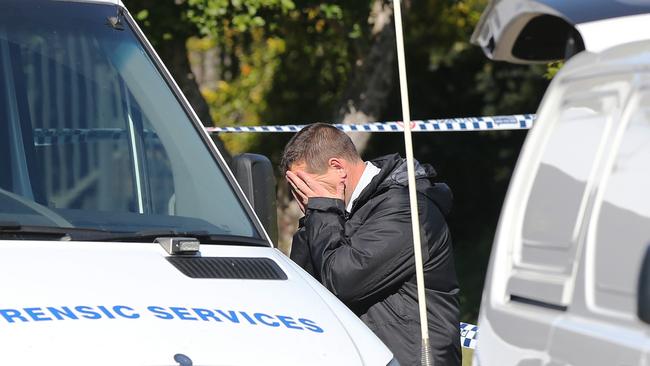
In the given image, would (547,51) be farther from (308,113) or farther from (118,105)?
(308,113)

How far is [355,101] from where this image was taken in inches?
508

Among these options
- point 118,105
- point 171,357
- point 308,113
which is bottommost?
point 308,113

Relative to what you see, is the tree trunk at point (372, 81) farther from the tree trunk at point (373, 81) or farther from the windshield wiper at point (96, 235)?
the windshield wiper at point (96, 235)

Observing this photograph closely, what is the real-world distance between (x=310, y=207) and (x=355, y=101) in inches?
298

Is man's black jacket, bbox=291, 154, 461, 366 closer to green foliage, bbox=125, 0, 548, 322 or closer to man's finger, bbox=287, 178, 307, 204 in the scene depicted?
man's finger, bbox=287, 178, 307, 204

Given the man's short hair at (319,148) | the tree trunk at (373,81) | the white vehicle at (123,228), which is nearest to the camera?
the white vehicle at (123,228)

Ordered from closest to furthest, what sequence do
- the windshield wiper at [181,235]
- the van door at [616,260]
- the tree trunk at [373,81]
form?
1. the van door at [616,260]
2. the windshield wiper at [181,235]
3. the tree trunk at [373,81]

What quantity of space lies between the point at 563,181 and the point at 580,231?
7.9 inches

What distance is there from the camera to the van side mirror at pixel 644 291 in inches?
117

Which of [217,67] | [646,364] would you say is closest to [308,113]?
[217,67]

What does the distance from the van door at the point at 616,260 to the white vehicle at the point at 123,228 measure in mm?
705

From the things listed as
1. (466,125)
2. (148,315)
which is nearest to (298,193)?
(148,315)

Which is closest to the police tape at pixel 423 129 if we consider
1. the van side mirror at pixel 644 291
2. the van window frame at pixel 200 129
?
the van window frame at pixel 200 129

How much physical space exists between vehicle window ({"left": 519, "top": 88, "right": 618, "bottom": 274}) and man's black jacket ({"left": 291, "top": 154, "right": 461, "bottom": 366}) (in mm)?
1305
